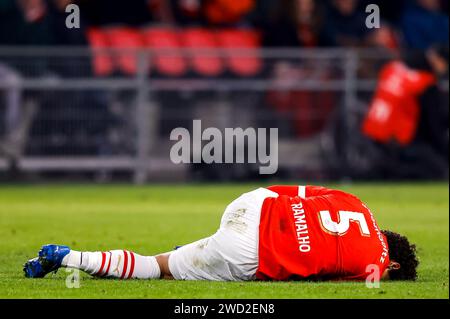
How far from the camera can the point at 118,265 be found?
31.1ft

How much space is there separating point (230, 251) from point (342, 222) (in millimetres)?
793

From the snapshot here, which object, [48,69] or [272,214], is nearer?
[272,214]

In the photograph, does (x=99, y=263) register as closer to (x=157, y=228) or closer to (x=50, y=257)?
(x=50, y=257)

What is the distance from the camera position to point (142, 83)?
2147 centimetres

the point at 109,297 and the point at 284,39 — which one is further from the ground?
the point at 284,39

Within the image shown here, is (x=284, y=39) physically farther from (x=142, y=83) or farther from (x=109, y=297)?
(x=109, y=297)

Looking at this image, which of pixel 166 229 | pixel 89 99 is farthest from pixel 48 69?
pixel 166 229

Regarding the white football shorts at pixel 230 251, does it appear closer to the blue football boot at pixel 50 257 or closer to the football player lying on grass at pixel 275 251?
the football player lying on grass at pixel 275 251

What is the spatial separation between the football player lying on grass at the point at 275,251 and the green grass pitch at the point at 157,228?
0.13 meters

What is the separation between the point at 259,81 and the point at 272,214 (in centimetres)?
1232

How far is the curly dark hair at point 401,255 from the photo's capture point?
9.60 meters

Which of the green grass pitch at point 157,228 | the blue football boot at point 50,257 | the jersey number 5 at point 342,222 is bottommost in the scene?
the green grass pitch at point 157,228

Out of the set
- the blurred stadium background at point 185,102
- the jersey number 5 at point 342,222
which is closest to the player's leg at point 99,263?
the jersey number 5 at point 342,222

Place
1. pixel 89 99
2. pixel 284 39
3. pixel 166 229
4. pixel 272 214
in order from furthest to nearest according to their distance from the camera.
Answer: pixel 284 39 → pixel 89 99 → pixel 166 229 → pixel 272 214
